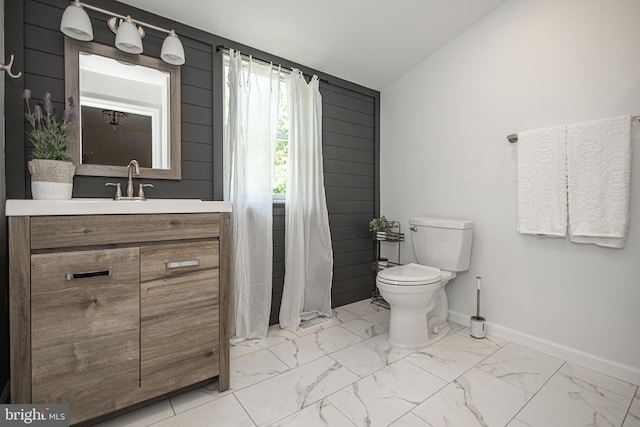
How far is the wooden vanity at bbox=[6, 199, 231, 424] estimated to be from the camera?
107 centimetres

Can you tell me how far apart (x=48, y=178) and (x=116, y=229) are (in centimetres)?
42

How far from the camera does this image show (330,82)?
2.66m

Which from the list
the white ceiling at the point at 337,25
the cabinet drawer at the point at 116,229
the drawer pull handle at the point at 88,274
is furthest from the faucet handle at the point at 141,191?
the white ceiling at the point at 337,25

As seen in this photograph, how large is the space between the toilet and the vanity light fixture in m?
1.89

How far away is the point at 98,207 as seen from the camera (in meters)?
1.17

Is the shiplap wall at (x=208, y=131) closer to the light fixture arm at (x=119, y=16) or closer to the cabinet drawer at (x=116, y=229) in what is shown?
the light fixture arm at (x=119, y=16)

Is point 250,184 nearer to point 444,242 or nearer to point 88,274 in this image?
point 88,274

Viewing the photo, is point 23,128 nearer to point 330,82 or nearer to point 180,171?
point 180,171

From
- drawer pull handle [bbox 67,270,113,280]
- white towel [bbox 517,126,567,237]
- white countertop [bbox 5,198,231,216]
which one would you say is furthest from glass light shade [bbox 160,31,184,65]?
white towel [bbox 517,126,567,237]

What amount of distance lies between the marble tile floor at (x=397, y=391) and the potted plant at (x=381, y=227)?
100 centimetres

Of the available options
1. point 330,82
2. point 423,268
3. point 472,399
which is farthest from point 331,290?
point 330,82

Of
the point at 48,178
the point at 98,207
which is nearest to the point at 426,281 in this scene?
the point at 98,207

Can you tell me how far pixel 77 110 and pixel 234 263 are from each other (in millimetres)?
1214

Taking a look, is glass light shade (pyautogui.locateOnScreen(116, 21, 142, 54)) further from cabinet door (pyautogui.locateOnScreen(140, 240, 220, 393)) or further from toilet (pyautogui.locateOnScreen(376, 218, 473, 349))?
toilet (pyautogui.locateOnScreen(376, 218, 473, 349))
